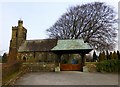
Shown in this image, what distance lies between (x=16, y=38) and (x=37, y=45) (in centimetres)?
697

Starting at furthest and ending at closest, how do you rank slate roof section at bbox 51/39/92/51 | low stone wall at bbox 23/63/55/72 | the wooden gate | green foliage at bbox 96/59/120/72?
the wooden gate, low stone wall at bbox 23/63/55/72, slate roof section at bbox 51/39/92/51, green foliage at bbox 96/59/120/72

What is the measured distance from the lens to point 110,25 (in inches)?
1328

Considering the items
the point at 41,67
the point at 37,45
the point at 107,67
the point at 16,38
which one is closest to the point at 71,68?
the point at 41,67

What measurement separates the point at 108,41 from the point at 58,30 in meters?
10.6

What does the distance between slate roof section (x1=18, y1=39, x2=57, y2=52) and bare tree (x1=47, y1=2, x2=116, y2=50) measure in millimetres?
4532

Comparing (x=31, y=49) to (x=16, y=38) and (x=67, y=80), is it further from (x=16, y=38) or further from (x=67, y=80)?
(x=67, y=80)

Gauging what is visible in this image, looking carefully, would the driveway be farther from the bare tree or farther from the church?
the bare tree

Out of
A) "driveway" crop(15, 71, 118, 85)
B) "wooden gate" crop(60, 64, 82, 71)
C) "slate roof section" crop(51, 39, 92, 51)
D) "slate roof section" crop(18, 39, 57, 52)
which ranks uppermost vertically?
"slate roof section" crop(18, 39, 57, 52)

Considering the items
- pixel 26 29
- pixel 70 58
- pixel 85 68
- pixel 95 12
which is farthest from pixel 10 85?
pixel 26 29

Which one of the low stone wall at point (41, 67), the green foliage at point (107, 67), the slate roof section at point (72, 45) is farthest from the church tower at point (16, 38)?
the green foliage at point (107, 67)

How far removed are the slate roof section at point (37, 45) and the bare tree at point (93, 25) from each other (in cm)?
453

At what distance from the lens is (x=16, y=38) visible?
139ft

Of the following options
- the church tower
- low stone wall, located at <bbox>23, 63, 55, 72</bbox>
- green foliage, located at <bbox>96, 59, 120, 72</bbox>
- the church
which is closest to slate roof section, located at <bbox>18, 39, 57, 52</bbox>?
the church

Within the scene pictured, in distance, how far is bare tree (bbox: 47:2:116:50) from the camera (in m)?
33.2
